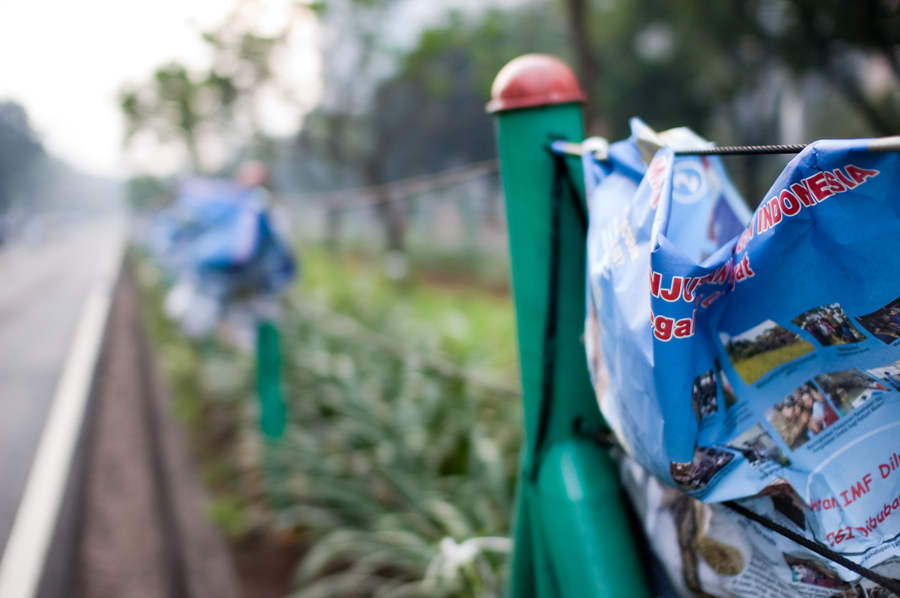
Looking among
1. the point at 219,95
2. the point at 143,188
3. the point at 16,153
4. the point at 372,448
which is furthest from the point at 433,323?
the point at 143,188

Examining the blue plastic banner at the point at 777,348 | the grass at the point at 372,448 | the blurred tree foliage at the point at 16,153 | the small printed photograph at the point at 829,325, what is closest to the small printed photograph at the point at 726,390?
the blue plastic banner at the point at 777,348

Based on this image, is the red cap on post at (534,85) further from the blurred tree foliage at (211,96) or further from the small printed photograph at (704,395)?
the blurred tree foliage at (211,96)

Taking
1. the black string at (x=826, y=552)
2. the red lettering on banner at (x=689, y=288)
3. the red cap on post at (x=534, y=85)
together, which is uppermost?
the red cap on post at (x=534, y=85)

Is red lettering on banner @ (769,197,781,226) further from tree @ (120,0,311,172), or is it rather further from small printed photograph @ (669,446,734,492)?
tree @ (120,0,311,172)

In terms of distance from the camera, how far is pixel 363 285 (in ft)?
19.0

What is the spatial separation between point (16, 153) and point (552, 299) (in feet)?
9.50

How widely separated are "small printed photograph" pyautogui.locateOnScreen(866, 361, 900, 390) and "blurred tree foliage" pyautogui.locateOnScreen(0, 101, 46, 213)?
2856 mm

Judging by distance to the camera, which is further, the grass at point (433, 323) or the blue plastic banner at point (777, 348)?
the grass at point (433, 323)

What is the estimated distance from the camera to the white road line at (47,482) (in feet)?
7.07

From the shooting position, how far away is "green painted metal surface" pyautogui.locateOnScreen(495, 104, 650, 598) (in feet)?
2.91

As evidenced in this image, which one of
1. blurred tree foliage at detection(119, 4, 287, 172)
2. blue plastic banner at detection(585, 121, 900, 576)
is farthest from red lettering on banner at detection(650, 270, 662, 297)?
blurred tree foliage at detection(119, 4, 287, 172)

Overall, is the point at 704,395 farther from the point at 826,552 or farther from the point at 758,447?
the point at 826,552

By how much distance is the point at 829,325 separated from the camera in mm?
589

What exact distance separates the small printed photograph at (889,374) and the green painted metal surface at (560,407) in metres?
0.44
